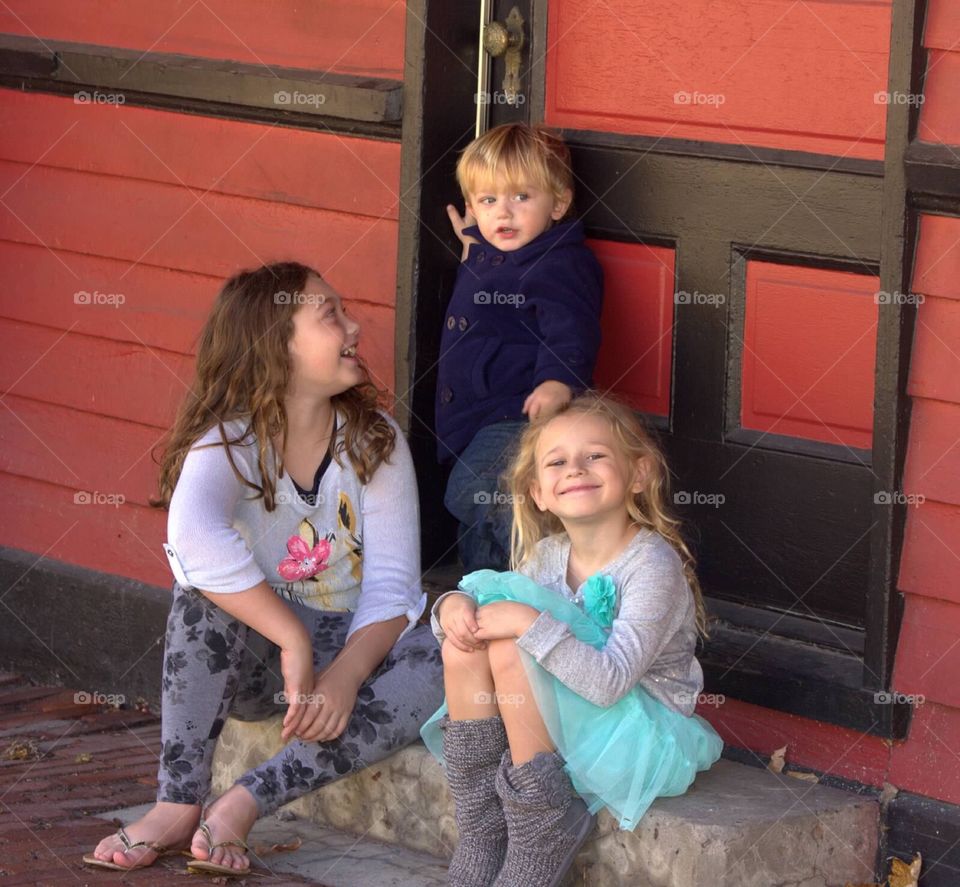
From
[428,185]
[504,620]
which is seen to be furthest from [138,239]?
[504,620]

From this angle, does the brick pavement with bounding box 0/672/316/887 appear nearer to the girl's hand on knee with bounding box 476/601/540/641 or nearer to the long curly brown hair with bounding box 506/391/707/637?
the girl's hand on knee with bounding box 476/601/540/641

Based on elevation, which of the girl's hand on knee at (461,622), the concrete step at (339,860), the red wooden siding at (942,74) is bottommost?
the concrete step at (339,860)

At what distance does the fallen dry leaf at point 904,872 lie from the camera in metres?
3.58

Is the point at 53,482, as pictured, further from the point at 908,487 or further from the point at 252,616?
the point at 908,487

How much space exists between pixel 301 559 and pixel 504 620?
79 centimetres

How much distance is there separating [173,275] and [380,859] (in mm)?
1981

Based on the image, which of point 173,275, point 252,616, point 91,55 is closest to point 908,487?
point 252,616

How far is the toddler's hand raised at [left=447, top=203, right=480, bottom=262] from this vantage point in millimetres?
4293

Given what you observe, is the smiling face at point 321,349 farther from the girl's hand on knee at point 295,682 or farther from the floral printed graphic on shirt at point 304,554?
the girl's hand on knee at point 295,682

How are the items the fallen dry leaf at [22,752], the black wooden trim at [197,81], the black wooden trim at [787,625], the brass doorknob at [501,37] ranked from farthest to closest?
1. the fallen dry leaf at [22,752]
2. the black wooden trim at [197,81]
3. the brass doorknob at [501,37]
4. the black wooden trim at [787,625]

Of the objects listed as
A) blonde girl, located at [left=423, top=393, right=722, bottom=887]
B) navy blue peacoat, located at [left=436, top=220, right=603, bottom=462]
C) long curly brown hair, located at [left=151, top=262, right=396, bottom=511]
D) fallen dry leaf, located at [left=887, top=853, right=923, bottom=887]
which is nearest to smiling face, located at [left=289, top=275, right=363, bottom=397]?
long curly brown hair, located at [left=151, top=262, right=396, bottom=511]

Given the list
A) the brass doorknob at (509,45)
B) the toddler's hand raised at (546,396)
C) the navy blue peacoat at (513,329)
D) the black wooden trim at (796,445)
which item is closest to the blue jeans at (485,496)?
the navy blue peacoat at (513,329)

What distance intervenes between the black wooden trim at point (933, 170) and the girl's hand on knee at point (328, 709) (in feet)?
5.21

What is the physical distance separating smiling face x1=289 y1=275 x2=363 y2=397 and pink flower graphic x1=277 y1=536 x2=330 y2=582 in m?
0.34
